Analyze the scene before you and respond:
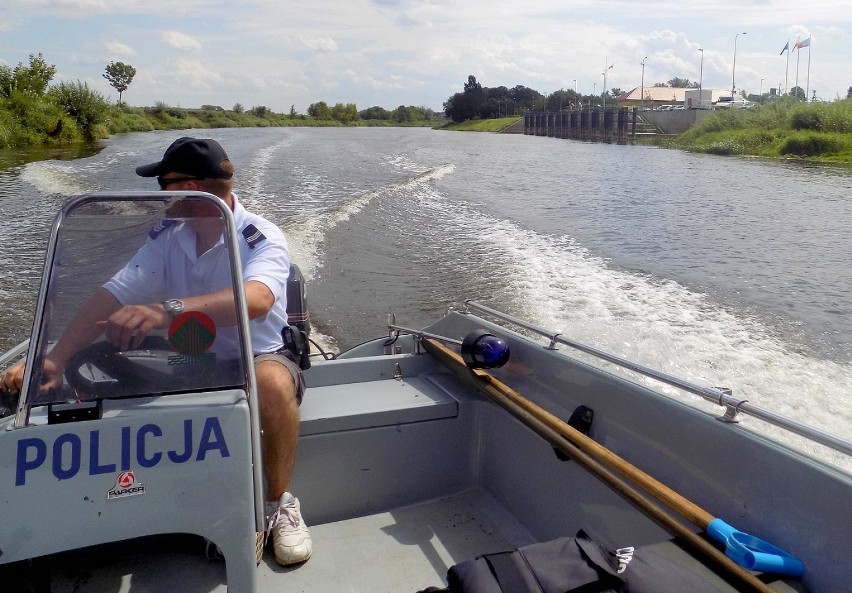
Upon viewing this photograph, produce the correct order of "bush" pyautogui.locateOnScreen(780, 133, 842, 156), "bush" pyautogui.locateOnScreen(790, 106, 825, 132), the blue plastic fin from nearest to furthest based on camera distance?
1. the blue plastic fin
2. "bush" pyautogui.locateOnScreen(780, 133, 842, 156)
3. "bush" pyautogui.locateOnScreen(790, 106, 825, 132)

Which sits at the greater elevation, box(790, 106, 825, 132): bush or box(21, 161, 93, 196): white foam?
box(790, 106, 825, 132): bush

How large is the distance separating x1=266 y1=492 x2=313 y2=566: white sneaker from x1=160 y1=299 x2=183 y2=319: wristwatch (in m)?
0.82

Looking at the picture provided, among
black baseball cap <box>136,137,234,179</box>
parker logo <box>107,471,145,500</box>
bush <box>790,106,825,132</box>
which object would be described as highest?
bush <box>790,106,825,132</box>

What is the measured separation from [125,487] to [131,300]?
1.36ft

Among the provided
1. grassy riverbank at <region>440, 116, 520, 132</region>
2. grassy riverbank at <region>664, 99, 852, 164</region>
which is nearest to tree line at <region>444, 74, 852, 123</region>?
grassy riverbank at <region>440, 116, 520, 132</region>

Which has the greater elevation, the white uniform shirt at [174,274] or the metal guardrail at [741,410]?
the white uniform shirt at [174,274]

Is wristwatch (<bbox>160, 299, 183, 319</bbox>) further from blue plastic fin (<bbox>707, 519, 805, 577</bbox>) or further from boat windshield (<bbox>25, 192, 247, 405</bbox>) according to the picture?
blue plastic fin (<bbox>707, 519, 805, 577</bbox>)

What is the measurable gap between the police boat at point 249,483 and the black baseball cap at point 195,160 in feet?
0.94

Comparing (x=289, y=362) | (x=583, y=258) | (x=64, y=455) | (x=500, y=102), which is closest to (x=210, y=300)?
(x=64, y=455)

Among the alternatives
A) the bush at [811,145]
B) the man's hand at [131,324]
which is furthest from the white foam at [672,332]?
A: the bush at [811,145]

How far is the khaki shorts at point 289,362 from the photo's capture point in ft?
7.14

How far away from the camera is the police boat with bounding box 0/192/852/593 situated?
1438 mm

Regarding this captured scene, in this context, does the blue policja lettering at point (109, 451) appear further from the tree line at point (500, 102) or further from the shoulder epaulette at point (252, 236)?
the tree line at point (500, 102)

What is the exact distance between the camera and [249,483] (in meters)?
1.58
